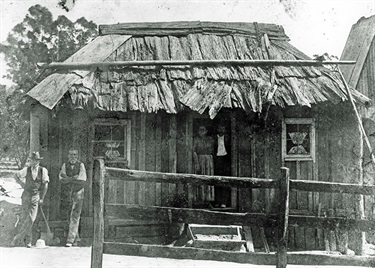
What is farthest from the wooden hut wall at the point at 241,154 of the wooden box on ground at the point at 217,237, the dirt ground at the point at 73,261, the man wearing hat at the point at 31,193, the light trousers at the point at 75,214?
the dirt ground at the point at 73,261

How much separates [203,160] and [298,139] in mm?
2323

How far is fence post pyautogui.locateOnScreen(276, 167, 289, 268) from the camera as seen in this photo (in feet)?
16.5

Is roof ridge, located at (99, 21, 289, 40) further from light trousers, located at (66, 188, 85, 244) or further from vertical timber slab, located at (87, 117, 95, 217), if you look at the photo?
light trousers, located at (66, 188, 85, 244)

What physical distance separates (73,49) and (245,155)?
15444 mm

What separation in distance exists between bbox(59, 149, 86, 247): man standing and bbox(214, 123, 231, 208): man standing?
3.25 meters

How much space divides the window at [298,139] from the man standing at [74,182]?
472 cm

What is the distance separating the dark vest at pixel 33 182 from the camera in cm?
912

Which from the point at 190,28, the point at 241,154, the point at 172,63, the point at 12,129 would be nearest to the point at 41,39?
the point at 12,129

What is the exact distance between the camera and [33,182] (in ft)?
29.9

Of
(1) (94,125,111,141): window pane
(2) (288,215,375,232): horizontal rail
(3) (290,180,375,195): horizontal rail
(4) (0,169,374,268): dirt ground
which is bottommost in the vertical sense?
(4) (0,169,374,268): dirt ground

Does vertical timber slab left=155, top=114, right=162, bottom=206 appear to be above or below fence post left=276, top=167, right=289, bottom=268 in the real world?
above

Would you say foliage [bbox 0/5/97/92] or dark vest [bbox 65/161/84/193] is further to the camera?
foliage [bbox 0/5/97/92]

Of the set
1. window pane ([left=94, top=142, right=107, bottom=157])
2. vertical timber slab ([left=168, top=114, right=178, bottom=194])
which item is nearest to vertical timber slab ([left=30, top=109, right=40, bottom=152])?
window pane ([left=94, top=142, right=107, bottom=157])

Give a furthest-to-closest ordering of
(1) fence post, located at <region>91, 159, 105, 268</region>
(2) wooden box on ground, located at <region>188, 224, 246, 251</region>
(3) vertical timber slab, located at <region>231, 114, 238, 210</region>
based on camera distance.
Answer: (3) vertical timber slab, located at <region>231, 114, 238, 210</region> → (2) wooden box on ground, located at <region>188, 224, 246, 251</region> → (1) fence post, located at <region>91, 159, 105, 268</region>
